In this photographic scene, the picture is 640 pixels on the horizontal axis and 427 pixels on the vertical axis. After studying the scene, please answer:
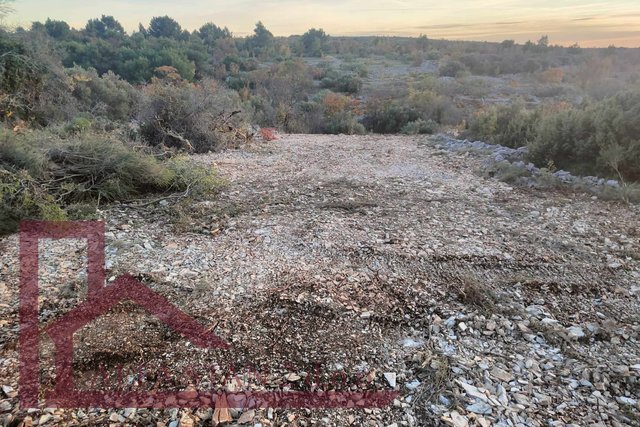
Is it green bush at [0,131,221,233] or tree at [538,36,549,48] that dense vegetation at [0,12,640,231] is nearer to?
green bush at [0,131,221,233]

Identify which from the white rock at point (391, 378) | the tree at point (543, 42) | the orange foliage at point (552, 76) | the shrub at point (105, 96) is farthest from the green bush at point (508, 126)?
the tree at point (543, 42)

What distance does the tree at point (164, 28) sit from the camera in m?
40.8

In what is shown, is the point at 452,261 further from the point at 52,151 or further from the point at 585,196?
the point at 52,151

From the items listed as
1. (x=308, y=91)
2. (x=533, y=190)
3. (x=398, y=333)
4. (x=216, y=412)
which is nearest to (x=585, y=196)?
(x=533, y=190)

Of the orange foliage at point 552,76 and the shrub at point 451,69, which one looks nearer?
the orange foliage at point 552,76

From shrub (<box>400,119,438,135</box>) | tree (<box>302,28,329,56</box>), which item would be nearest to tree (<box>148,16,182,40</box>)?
tree (<box>302,28,329,56</box>)

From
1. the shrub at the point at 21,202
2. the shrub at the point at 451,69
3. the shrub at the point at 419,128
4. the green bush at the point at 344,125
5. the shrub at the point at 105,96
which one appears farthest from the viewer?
the shrub at the point at 451,69

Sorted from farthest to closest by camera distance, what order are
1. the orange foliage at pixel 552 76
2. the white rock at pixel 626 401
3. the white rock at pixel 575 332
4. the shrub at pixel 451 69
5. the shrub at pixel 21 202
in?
the shrub at pixel 451 69, the orange foliage at pixel 552 76, the shrub at pixel 21 202, the white rock at pixel 575 332, the white rock at pixel 626 401

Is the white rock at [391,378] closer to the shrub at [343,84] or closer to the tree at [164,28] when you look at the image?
the shrub at [343,84]

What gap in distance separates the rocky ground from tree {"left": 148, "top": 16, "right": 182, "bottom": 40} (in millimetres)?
42203

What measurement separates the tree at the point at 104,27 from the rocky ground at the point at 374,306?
Result: 38082 millimetres

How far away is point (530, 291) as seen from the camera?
3350mm

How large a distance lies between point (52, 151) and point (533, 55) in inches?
1461

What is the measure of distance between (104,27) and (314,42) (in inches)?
835
